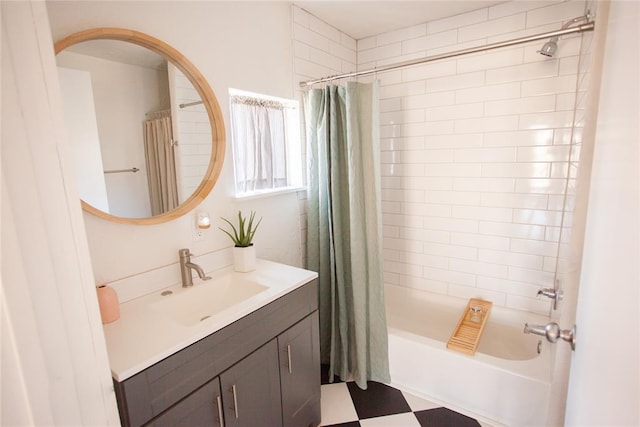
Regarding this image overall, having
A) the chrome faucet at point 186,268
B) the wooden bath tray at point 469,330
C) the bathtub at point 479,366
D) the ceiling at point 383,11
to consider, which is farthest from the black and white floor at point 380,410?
the ceiling at point 383,11

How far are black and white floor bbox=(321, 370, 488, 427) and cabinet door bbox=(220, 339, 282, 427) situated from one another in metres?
0.54

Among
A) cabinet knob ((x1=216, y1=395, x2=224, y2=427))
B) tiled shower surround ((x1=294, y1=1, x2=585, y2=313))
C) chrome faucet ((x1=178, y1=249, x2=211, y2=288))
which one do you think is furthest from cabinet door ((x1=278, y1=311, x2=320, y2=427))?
tiled shower surround ((x1=294, y1=1, x2=585, y2=313))

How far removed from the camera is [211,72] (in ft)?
5.11

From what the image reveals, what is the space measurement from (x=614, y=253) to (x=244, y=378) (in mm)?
1190

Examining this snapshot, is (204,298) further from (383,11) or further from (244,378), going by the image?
(383,11)

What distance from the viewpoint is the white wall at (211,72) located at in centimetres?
122

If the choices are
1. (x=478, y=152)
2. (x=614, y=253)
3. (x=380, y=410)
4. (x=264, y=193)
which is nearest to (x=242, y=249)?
(x=264, y=193)

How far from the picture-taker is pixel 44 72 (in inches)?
17.1

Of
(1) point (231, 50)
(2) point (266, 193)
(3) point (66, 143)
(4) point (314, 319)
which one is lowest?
(4) point (314, 319)

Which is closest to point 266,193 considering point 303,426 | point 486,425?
point 303,426

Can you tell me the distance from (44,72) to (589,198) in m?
1.14

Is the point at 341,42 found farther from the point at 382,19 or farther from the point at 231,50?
the point at 231,50

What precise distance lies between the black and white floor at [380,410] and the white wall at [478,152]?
853mm

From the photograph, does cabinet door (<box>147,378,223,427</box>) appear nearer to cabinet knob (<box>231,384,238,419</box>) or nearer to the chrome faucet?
cabinet knob (<box>231,384,238,419</box>)
